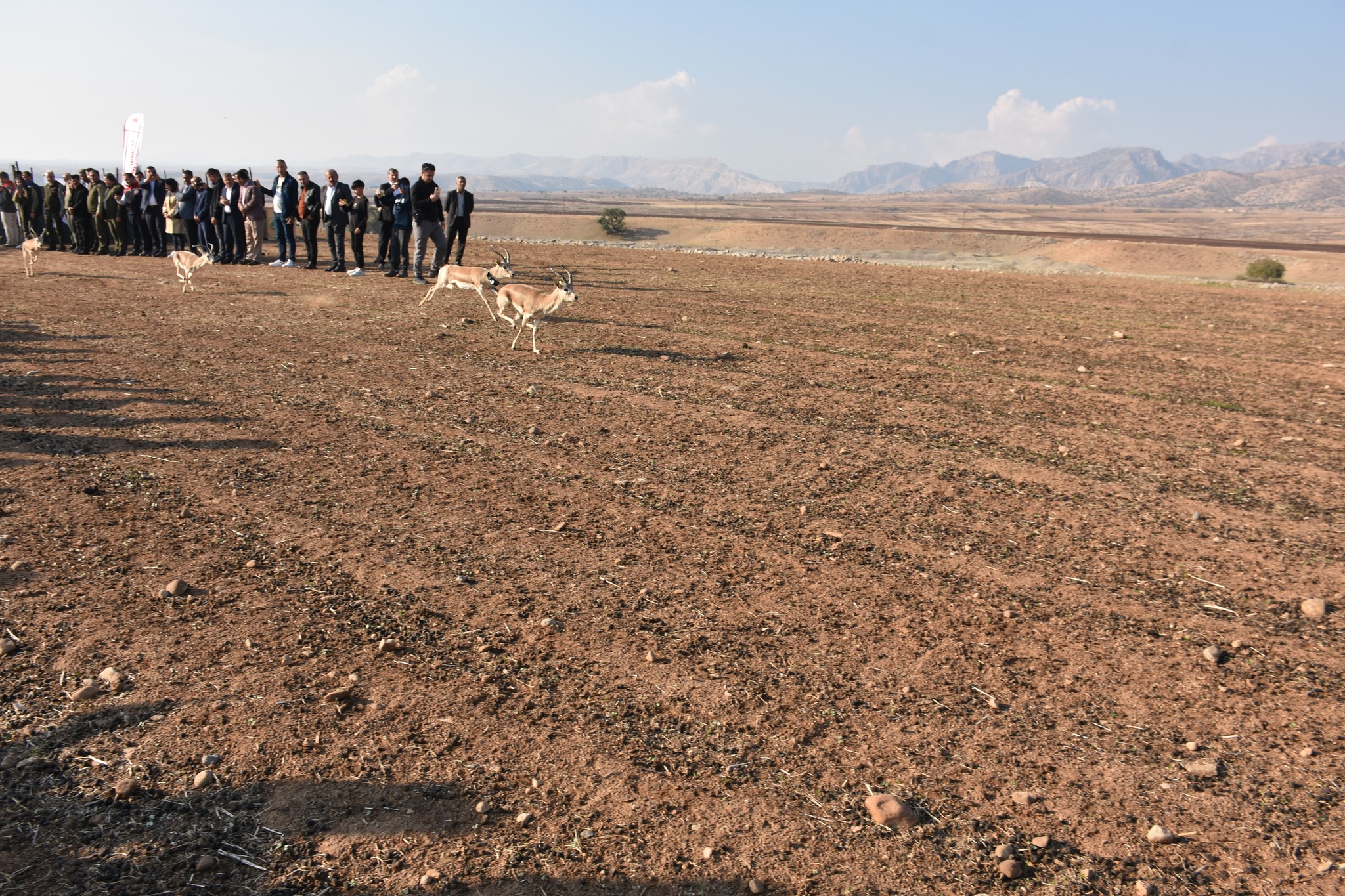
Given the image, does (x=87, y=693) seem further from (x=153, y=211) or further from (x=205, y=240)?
(x=153, y=211)

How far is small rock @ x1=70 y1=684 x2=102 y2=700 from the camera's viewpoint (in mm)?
4270

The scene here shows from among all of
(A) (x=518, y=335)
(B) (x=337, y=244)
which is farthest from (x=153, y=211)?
(A) (x=518, y=335)

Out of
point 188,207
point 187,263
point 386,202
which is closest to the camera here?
point 187,263

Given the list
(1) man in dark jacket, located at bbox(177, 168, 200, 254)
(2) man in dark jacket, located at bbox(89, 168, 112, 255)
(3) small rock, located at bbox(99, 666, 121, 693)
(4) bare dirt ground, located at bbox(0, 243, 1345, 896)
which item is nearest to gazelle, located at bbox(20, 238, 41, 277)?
(1) man in dark jacket, located at bbox(177, 168, 200, 254)

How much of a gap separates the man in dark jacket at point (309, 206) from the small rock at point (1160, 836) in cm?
2012

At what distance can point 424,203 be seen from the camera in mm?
17719

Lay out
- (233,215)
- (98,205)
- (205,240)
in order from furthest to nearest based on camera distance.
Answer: (98,205)
(205,240)
(233,215)

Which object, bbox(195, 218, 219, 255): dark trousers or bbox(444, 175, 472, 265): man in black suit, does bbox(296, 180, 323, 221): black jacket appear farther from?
bbox(444, 175, 472, 265): man in black suit

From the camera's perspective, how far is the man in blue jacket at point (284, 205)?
760 inches

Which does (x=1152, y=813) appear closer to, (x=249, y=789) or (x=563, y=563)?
(x=563, y=563)

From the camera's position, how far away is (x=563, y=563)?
601 cm

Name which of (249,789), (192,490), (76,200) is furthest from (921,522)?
(76,200)

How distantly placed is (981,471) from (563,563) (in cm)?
452

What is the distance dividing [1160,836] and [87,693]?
5.29 metres
